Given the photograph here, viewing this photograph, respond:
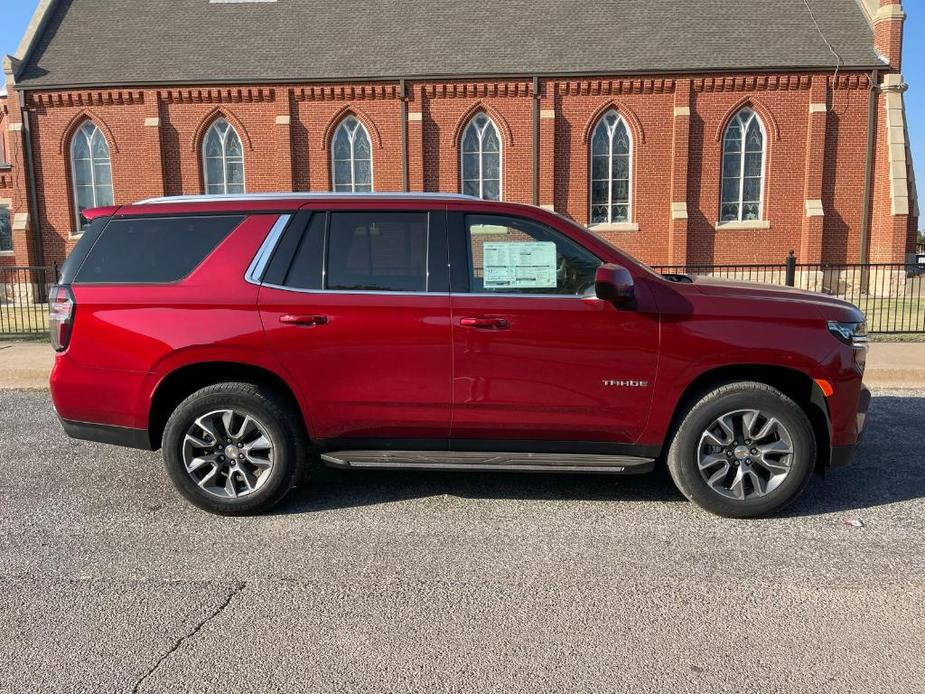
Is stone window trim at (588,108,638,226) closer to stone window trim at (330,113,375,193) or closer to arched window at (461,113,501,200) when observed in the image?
arched window at (461,113,501,200)

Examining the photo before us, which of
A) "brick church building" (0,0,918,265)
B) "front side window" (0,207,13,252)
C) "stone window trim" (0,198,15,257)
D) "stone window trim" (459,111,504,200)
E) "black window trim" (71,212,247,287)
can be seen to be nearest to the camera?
"black window trim" (71,212,247,287)

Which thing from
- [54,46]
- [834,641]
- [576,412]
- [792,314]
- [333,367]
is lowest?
[834,641]

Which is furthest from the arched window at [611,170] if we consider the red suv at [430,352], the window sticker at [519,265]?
the window sticker at [519,265]

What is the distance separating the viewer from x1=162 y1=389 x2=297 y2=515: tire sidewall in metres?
4.18

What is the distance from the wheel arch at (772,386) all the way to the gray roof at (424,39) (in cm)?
1773

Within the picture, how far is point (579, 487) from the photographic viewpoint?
4.74 m

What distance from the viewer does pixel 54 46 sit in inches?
861

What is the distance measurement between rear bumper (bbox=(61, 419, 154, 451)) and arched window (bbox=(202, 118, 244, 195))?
1827 centimetres

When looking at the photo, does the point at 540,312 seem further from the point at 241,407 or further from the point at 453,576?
the point at 241,407

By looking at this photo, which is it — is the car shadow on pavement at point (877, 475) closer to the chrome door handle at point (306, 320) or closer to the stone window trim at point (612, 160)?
the chrome door handle at point (306, 320)

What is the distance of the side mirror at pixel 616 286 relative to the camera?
12.5 ft

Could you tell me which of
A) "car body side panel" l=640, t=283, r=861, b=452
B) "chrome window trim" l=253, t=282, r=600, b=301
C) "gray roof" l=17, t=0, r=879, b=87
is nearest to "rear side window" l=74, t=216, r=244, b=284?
"chrome window trim" l=253, t=282, r=600, b=301

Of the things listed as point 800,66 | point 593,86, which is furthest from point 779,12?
point 593,86

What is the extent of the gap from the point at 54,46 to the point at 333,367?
23848 mm
